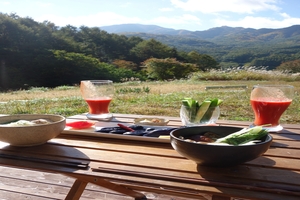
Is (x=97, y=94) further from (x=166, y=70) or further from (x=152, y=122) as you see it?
(x=166, y=70)

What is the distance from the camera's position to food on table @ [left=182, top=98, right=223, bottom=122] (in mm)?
1117

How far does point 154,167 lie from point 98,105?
2.17ft

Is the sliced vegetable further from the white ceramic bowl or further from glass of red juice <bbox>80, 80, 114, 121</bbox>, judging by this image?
glass of red juice <bbox>80, 80, 114, 121</bbox>

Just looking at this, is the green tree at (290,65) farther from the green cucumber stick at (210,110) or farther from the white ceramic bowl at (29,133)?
the white ceramic bowl at (29,133)

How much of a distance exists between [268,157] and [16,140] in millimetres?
675

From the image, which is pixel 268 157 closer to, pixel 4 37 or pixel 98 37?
pixel 4 37

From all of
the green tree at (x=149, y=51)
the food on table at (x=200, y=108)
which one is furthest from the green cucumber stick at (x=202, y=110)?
the green tree at (x=149, y=51)

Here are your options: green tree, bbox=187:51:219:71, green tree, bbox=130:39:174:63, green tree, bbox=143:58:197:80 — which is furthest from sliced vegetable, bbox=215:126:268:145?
green tree, bbox=130:39:174:63

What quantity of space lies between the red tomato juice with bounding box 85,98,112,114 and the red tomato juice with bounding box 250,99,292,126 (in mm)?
591

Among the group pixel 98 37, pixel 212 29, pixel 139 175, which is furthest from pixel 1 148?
pixel 212 29

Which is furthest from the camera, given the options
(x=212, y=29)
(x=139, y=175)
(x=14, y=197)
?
(x=212, y=29)

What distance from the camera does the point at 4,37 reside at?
50.3ft

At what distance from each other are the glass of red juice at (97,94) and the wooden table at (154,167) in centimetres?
31

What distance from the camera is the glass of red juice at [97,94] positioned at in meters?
1.31
